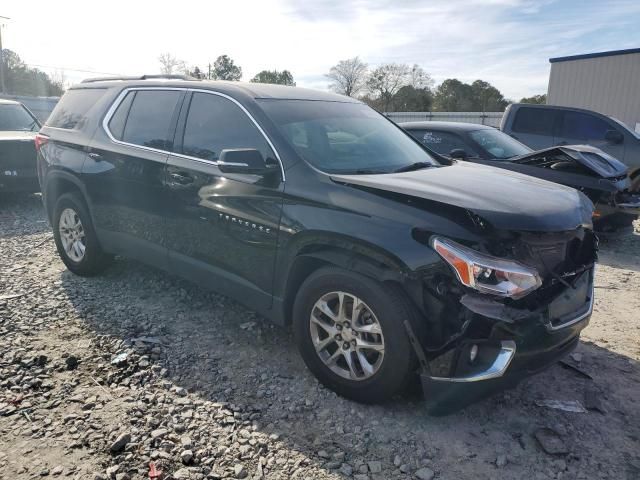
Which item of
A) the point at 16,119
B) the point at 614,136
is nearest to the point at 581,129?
the point at 614,136

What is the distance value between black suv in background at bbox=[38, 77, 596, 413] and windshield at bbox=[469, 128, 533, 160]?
3.41m

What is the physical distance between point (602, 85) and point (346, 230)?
2448 centimetres

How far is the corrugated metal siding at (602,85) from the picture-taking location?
22000 millimetres

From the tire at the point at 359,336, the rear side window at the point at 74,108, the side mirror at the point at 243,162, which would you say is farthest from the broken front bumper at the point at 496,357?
the rear side window at the point at 74,108

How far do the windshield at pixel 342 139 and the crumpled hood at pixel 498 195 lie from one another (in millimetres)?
240

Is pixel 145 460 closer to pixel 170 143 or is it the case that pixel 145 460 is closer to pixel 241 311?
pixel 241 311

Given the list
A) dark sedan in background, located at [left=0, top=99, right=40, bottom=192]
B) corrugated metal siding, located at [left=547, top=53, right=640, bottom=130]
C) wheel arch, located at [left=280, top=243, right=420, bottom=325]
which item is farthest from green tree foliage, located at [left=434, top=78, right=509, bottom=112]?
wheel arch, located at [left=280, top=243, right=420, bottom=325]

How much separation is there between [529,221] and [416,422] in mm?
1291

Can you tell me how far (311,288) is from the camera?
3.07 m

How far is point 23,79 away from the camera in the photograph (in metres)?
47.7

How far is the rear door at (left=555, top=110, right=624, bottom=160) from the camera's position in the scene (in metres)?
9.26

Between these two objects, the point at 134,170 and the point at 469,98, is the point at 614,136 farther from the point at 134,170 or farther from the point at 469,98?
the point at 469,98

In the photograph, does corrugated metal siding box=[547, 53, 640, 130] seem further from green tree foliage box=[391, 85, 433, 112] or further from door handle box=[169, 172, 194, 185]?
door handle box=[169, 172, 194, 185]

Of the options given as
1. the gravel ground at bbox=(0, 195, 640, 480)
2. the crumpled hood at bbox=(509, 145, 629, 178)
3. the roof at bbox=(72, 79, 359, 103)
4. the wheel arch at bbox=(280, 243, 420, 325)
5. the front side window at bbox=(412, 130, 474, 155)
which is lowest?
the gravel ground at bbox=(0, 195, 640, 480)
